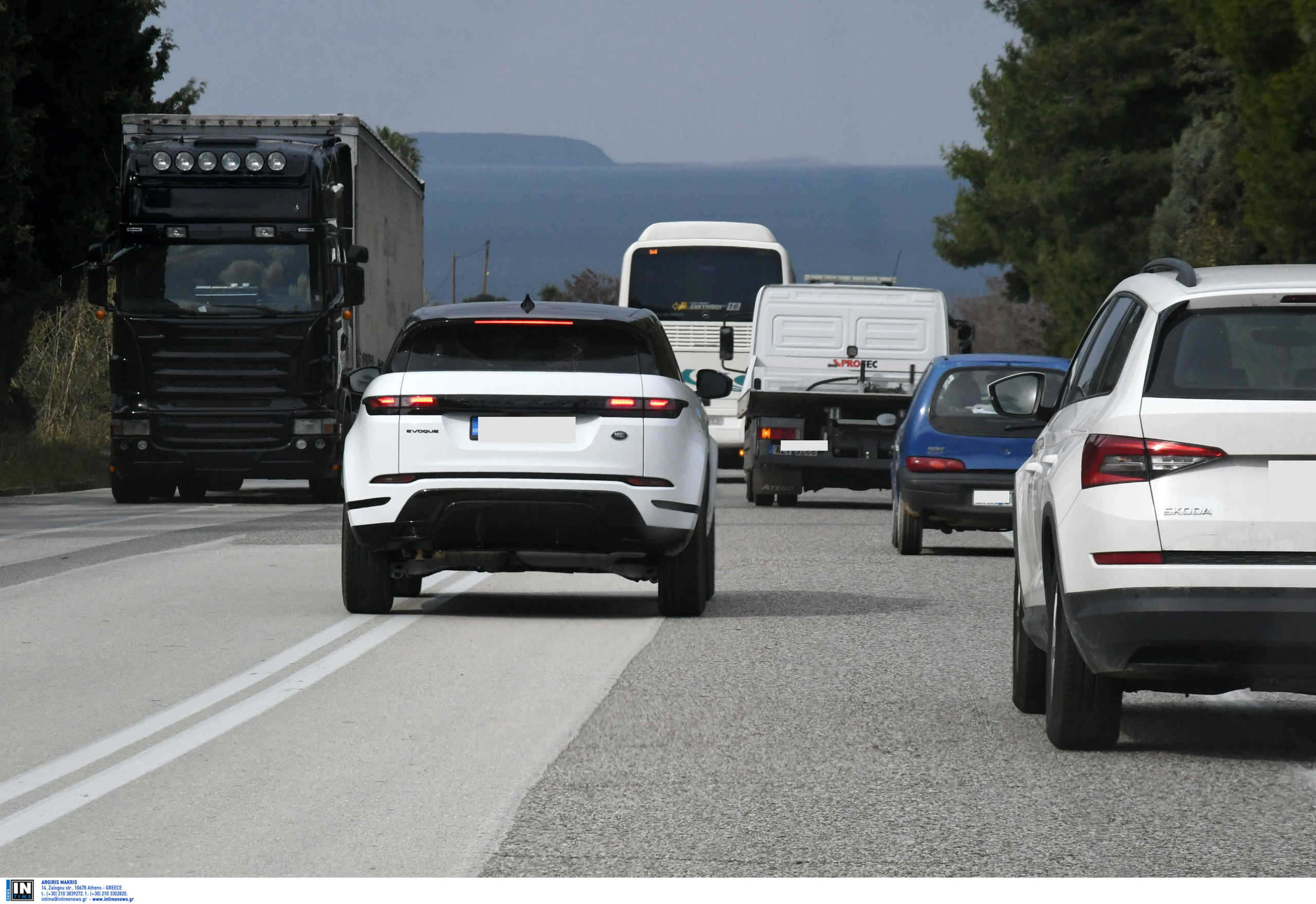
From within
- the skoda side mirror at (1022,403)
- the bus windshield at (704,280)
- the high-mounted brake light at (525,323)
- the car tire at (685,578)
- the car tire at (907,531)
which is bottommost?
the car tire at (907,531)

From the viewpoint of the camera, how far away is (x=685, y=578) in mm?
12047

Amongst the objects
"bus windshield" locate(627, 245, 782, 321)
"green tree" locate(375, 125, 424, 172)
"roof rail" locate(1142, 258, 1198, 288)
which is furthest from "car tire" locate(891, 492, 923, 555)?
"green tree" locate(375, 125, 424, 172)

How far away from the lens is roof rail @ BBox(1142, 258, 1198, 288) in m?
7.22

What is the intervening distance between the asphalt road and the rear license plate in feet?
3.32

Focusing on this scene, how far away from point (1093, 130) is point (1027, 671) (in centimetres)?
4970

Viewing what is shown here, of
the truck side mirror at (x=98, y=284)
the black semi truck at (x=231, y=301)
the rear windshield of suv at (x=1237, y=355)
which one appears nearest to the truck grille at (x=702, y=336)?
the black semi truck at (x=231, y=301)

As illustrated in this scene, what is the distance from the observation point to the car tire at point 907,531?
17.4m

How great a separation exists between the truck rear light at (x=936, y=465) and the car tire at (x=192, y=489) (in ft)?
41.7

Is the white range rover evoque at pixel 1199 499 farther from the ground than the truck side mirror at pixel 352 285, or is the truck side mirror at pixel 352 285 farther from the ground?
the truck side mirror at pixel 352 285

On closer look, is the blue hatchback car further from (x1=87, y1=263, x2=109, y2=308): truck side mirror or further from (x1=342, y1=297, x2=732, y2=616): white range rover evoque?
(x1=87, y1=263, x2=109, y2=308): truck side mirror

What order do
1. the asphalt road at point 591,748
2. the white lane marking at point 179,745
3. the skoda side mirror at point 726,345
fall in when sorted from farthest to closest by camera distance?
the skoda side mirror at point 726,345 → the white lane marking at point 179,745 → the asphalt road at point 591,748

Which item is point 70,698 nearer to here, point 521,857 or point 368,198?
point 521,857

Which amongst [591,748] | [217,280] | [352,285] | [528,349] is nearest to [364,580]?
[528,349]

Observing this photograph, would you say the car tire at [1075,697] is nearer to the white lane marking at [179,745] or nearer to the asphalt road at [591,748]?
the asphalt road at [591,748]
